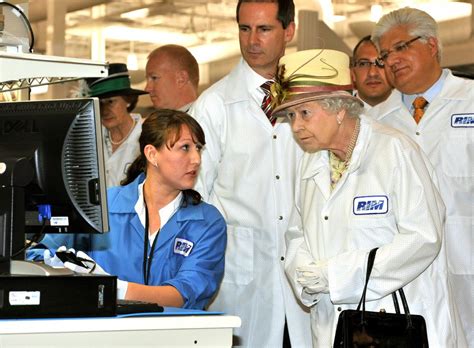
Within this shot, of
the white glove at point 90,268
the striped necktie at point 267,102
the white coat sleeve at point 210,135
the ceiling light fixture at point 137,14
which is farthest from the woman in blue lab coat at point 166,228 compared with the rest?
the ceiling light fixture at point 137,14

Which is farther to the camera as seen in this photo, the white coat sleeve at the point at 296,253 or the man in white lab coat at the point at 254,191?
the man in white lab coat at the point at 254,191

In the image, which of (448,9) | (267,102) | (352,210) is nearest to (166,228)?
(352,210)

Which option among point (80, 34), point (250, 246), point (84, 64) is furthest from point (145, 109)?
point (84, 64)

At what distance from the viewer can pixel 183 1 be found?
8289 mm

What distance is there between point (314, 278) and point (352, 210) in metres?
0.26

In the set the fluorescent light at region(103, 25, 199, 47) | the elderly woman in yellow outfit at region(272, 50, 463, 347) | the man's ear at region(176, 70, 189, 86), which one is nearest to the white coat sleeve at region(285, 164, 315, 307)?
the elderly woman in yellow outfit at region(272, 50, 463, 347)

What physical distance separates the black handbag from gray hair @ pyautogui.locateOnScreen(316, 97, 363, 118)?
544 mm

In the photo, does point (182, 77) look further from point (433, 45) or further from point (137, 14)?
point (137, 14)

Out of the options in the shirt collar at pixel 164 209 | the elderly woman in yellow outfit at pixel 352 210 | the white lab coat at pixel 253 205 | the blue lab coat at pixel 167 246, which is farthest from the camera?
the white lab coat at pixel 253 205

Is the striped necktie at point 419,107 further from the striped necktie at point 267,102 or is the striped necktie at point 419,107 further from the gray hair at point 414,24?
the striped necktie at point 267,102

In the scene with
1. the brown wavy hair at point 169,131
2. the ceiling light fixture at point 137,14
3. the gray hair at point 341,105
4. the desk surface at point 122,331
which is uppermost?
the ceiling light fixture at point 137,14

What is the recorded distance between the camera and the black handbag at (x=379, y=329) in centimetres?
327

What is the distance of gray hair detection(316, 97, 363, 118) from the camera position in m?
3.57

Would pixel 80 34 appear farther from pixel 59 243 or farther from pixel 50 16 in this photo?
pixel 59 243
